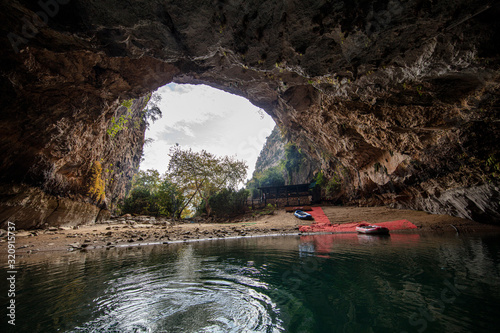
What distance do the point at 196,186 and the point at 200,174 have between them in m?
1.75

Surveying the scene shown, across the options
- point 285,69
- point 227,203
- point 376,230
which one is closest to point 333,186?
point 376,230

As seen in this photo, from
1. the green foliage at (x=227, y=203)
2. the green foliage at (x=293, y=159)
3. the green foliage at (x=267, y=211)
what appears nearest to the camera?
the green foliage at (x=267, y=211)

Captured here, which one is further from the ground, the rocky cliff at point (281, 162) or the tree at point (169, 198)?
the rocky cliff at point (281, 162)

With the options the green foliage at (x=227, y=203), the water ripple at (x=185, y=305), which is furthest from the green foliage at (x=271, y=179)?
the water ripple at (x=185, y=305)

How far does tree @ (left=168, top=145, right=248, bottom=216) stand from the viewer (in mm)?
25922

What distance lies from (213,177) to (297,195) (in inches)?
497

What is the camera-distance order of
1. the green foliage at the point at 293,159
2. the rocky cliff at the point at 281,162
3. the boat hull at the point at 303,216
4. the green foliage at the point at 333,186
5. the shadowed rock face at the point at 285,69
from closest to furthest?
1. the shadowed rock face at the point at 285,69
2. the boat hull at the point at 303,216
3. the green foliage at the point at 333,186
4. the rocky cliff at the point at 281,162
5. the green foliage at the point at 293,159

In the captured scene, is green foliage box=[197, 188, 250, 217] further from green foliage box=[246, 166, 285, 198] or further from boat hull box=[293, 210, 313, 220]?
green foliage box=[246, 166, 285, 198]

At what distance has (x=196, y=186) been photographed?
85.6 ft

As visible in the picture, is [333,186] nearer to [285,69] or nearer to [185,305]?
[285,69]

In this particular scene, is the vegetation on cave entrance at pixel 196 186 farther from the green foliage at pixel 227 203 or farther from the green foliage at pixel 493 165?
the green foliage at pixel 493 165

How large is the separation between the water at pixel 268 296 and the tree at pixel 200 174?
68.5ft

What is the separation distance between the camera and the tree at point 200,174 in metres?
25.9

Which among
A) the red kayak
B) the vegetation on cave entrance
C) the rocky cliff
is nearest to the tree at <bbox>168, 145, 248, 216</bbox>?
the vegetation on cave entrance
